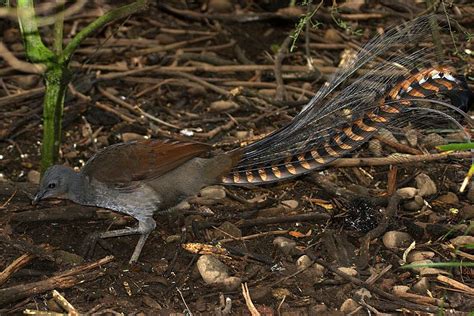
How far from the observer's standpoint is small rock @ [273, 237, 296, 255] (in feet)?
16.0

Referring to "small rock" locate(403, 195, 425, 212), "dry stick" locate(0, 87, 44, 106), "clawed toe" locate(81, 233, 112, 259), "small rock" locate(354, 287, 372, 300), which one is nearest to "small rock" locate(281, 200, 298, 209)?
"small rock" locate(403, 195, 425, 212)

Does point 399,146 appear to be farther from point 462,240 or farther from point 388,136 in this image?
point 462,240

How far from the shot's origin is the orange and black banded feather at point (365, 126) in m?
4.85

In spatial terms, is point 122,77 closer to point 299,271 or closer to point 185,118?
point 185,118

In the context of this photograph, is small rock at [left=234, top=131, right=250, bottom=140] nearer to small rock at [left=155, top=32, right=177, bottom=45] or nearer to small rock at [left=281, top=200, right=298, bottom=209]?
small rock at [left=281, top=200, right=298, bottom=209]

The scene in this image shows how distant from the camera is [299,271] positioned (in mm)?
4664

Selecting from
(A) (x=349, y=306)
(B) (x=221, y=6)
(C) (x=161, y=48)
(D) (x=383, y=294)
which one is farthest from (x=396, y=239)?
(B) (x=221, y=6)

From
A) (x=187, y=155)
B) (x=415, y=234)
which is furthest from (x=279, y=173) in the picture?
(x=415, y=234)

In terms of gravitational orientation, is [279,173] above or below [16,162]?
above

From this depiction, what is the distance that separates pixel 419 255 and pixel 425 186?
0.77 meters

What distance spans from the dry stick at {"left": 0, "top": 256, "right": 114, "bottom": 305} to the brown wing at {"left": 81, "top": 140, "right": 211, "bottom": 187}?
0.51 m

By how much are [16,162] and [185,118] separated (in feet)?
4.40

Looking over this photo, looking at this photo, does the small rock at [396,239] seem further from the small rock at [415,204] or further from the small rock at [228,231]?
the small rock at [228,231]

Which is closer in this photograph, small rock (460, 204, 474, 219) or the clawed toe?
the clawed toe
